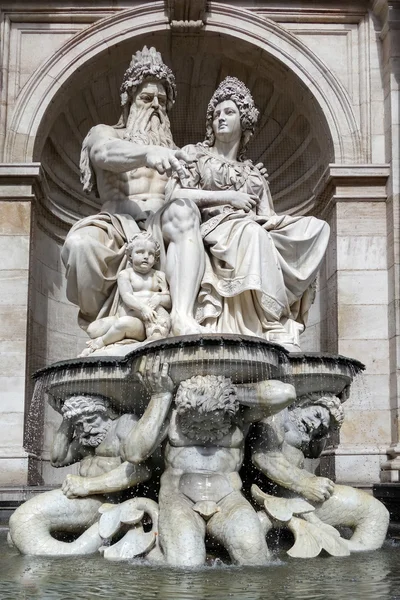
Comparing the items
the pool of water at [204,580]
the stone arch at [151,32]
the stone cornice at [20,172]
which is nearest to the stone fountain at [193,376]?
the pool of water at [204,580]

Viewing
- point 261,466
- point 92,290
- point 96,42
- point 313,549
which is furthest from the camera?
point 96,42

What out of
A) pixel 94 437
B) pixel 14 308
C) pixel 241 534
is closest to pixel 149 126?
pixel 94 437

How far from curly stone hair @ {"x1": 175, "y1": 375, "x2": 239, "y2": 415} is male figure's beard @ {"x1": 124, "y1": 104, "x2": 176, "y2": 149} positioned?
2.51 metres

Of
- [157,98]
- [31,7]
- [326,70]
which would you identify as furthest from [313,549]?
[31,7]

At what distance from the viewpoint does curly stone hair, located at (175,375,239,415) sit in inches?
167

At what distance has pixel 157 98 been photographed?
6.53m

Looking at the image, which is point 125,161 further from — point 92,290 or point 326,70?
point 326,70

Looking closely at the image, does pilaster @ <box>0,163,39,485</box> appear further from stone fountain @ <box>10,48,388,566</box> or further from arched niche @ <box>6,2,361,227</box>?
stone fountain @ <box>10,48,388,566</box>

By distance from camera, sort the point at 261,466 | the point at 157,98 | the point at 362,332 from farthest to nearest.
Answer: the point at 362,332
the point at 157,98
the point at 261,466

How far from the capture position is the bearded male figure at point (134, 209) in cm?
528

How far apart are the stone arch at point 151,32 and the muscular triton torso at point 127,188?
9.98ft

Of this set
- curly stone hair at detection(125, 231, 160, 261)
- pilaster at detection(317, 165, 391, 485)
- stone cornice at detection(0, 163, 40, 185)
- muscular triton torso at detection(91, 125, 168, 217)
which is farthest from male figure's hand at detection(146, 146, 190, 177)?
pilaster at detection(317, 165, 391, 485)

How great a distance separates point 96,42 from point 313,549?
672 cm

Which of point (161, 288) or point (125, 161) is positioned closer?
point (161, 288)
